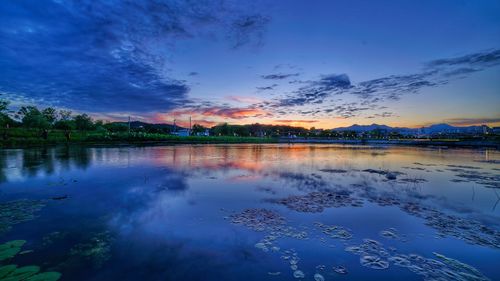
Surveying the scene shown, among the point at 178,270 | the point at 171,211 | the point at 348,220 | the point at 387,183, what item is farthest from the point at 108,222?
the point at 387,183

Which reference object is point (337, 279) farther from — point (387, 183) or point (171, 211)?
point (387, 183)

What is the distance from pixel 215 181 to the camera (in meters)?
15.0

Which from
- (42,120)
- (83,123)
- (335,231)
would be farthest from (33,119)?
(335,231)

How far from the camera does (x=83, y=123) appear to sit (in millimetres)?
101188

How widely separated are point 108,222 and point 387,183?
14.9 meters

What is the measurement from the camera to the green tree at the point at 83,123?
101 m

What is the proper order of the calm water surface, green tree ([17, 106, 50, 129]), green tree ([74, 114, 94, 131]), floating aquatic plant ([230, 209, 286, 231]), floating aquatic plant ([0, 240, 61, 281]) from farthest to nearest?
green tree ([74, 114, 94, 131]) < green tree ([17, 106, 50, 129]) < floating aquatic plant ([230, 209, 286, 231]) < the calm water surface < floating aquatic plant ([0, 240, 61, 281])

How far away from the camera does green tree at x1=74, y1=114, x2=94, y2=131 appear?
3960 inches

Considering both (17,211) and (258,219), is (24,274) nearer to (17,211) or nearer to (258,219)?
(17,211)

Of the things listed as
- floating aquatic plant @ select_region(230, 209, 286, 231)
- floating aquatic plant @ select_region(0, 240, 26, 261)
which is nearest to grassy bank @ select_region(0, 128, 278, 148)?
→ floating aquatic plant @ select_region(0, 240, 26, 261)

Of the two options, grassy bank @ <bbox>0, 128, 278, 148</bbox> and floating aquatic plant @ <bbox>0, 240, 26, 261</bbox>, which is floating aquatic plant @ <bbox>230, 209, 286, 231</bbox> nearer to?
floating aquatic plant @ <bbox>0, 240, 26, 261</bbox>

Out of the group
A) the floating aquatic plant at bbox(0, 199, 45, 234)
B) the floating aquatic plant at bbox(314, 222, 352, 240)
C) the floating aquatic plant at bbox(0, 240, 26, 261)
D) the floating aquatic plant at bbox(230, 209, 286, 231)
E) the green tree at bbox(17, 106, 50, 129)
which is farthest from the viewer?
the green tree at bbox(17, 106, 50, 129)

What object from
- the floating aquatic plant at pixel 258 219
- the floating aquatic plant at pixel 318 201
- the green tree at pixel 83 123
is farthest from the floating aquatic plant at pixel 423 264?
the green tree at pixel 83 123

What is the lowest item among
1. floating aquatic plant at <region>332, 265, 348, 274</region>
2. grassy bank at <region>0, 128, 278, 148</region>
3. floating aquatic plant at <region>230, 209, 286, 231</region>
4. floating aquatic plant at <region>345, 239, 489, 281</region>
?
floating aquatic plant at <region>345, 239, 489, 281</region>
